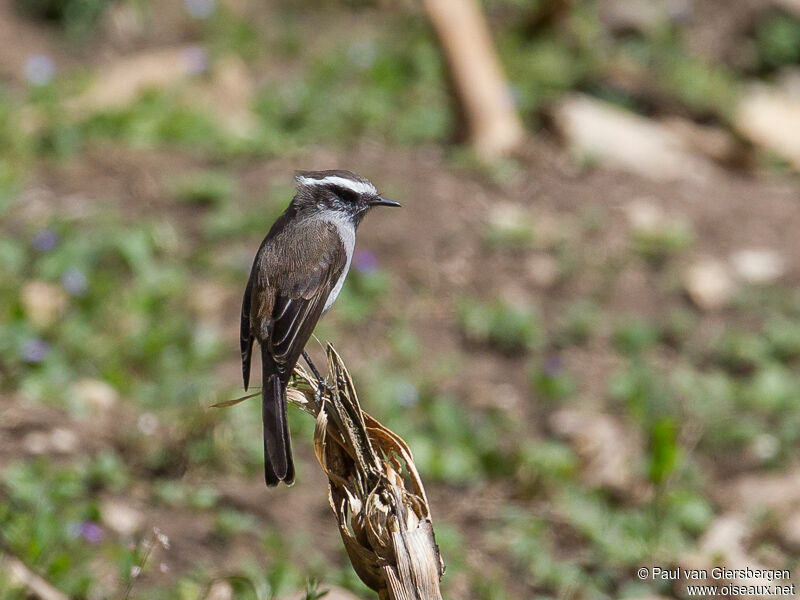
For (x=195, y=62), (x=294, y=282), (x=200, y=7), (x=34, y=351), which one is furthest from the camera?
(x=200, y=7)

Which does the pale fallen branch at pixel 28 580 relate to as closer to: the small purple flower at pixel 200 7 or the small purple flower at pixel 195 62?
the small purple flower at pixel 195 62

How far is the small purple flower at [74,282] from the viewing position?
6102 mm

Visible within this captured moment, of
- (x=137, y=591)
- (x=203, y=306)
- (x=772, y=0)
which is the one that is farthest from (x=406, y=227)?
(x=772, y=0)

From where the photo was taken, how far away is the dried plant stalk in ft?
9.38

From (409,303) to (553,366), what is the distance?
3.33 feet

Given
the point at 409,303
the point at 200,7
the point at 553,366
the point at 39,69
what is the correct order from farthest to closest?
1. the point at 200,7
2. the point at 39,69
3. the point at 409,303
4. the point at 553,366

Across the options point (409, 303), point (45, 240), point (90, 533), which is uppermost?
point (45, 240)

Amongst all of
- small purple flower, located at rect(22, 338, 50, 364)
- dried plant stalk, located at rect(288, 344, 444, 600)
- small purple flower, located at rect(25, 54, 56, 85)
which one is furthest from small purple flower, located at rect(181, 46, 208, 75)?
dried plant stalk, located at rect(288, 344, 444, 600)

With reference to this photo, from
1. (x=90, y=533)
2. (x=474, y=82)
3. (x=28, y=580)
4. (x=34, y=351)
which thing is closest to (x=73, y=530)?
(x=90, y=533)

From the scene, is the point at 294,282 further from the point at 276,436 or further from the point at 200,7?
the point at 200,7

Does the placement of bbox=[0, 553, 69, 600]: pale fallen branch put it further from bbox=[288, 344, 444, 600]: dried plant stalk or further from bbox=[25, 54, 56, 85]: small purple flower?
bbox=[25, 54, 56, 85]: small purple flower

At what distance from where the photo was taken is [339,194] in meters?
3.89

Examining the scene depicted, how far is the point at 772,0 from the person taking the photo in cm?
1140

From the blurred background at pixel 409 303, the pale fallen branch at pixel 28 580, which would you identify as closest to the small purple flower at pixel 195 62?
the blurred background at pixel 409 303
